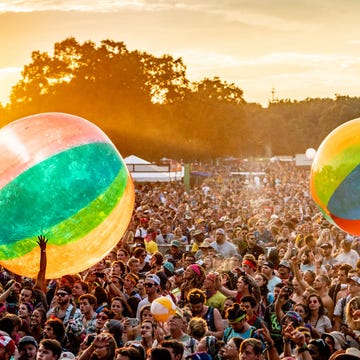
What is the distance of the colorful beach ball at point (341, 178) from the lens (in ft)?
31.1

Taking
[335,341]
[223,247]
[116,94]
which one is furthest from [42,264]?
[116,94]

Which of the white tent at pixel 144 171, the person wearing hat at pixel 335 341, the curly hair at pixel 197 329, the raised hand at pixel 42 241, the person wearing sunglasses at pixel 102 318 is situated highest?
the raised hand at pixel 42 241

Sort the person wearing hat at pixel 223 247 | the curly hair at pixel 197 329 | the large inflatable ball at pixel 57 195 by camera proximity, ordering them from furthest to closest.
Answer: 1. the person wearing hat at pixel 223 247
2. the large inflatable ball at pixel 57 195
3. the curly hair at pixel 197 329

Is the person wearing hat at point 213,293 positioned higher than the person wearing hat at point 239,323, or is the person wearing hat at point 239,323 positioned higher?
the person wearing hat at point 239,323

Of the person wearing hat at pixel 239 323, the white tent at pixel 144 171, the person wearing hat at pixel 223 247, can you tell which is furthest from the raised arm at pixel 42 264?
the white tent at pixel 144 171

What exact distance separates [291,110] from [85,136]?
4614 inches

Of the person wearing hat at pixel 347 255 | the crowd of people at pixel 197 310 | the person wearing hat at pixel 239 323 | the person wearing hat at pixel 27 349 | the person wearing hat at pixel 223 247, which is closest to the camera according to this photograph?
the crowd of people at pixel 197 310

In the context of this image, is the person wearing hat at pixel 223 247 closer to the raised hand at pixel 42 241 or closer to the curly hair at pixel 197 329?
the raised hand at pixel 42 241

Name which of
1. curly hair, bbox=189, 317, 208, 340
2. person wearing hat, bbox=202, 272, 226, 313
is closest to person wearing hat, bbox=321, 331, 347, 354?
curly hair, bbox=189, 317, 208, 340

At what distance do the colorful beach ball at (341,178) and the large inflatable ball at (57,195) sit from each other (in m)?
3.11

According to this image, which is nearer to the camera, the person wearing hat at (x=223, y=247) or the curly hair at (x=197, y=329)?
the curly hair at (x=197, y=329)

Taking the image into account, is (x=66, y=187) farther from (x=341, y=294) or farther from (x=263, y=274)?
(x=341, y=294)

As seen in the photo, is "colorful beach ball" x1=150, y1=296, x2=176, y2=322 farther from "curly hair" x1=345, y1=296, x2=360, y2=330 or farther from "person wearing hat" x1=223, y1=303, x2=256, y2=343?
"curly hair" x1=345, y1=296, x2=360, y2=330

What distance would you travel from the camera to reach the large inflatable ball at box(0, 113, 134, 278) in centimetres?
750
